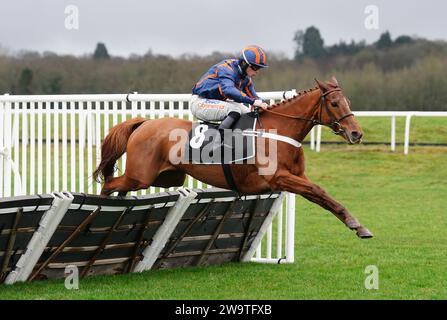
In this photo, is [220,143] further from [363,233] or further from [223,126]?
[363,233]

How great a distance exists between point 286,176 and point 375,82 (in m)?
15.7

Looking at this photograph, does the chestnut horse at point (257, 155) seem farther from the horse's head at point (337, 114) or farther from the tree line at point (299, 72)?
the tree line at point (299, 72)

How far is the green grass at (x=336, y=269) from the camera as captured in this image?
24.4 feet

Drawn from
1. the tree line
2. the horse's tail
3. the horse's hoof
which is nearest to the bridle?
the horse's hoof

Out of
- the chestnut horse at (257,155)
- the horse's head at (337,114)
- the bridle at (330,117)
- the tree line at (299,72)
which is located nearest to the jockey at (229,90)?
the chestnut horse at (257,155)

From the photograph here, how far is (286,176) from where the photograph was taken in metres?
7.98

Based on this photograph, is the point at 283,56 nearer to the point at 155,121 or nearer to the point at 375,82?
the point at 375,82

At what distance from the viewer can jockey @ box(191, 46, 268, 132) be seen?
8203 mm

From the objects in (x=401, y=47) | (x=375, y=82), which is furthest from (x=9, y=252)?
(x=401, y=47)

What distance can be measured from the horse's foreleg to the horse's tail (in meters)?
1.55

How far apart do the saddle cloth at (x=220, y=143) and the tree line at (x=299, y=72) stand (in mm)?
10636

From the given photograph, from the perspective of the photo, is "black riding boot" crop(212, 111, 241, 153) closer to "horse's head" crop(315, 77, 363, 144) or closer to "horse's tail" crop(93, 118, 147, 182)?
"horse's head" crop(315, 77, 363, 144)

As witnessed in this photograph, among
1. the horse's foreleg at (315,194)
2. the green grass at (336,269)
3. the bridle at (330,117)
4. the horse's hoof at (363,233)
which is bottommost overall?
the green grass at (336,269)

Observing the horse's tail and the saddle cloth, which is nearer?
the saddle cloth
